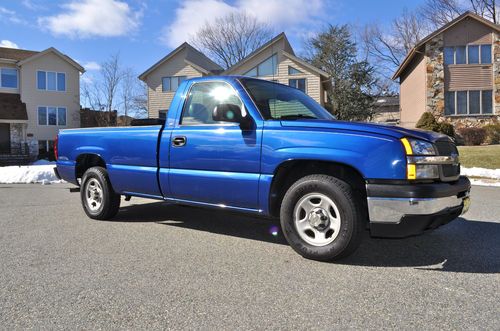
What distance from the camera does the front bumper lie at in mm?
3668

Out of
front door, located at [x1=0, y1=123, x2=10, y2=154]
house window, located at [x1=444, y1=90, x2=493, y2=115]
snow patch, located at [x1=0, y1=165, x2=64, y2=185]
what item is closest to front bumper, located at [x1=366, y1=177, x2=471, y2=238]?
snow patch, located at [x1=0, y1=165, x2=64, y2=185]

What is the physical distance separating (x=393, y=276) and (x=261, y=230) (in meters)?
2.21

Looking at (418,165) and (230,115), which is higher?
(230,115)

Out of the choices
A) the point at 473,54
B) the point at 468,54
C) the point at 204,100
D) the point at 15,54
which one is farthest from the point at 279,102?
the point at 15,54

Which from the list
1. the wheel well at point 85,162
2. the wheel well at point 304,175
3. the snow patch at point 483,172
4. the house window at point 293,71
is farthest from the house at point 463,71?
the wheel well at point 304,175

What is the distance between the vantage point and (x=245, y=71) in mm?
30578

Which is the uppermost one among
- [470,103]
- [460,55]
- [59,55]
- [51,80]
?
[59,55]

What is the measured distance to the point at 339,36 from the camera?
4053 cm

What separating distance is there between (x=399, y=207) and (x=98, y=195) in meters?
4.50

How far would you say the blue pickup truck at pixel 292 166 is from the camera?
3.78m

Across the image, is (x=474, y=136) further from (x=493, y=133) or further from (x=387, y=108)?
(x=387, y=108)

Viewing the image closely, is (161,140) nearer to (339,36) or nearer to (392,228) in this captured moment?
(392,228)

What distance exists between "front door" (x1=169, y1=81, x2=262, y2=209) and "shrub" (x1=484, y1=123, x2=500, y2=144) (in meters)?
22.2

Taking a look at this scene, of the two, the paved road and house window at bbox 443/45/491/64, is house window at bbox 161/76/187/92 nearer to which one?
house window at bbox 443/45/491/64
